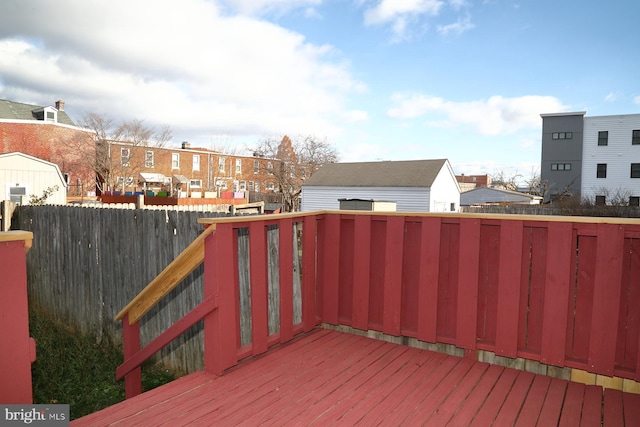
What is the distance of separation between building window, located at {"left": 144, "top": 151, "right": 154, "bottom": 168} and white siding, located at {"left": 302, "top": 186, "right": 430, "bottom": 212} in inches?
629

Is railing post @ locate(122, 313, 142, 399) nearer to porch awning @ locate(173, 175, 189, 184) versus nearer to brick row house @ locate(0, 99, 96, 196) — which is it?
porch awning @ locate(173, 175, 189, 184)

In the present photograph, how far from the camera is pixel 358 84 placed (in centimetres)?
1827

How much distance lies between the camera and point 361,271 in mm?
4000

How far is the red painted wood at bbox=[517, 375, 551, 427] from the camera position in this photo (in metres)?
2.46

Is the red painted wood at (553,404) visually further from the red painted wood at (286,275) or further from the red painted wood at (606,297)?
the red painted wood at (286,275)

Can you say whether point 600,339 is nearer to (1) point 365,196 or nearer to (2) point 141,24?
(2) point 141,24

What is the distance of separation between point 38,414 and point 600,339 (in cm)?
361

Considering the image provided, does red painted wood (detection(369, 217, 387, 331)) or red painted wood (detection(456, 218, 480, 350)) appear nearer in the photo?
red painted wood (detection(456, 218, 480, 350))

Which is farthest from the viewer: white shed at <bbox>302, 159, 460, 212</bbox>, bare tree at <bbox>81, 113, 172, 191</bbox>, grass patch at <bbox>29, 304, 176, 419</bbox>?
bare tree at <bbox>81, 113, 172, 191</bbox>

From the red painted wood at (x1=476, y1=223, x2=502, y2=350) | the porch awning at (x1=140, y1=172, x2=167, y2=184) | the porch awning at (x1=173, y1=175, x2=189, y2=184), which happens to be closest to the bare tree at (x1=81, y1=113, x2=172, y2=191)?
the porch awning at (x1=140, y1=172, x2=167, y2=184)

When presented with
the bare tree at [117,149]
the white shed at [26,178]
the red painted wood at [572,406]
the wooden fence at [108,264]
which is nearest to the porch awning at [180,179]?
the bare tree at [117,149]

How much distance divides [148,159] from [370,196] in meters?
21.2

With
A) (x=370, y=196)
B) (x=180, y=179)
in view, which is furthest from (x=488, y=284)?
(x=180, y=179)

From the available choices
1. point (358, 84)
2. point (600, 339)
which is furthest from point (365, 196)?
point (600, 339)
